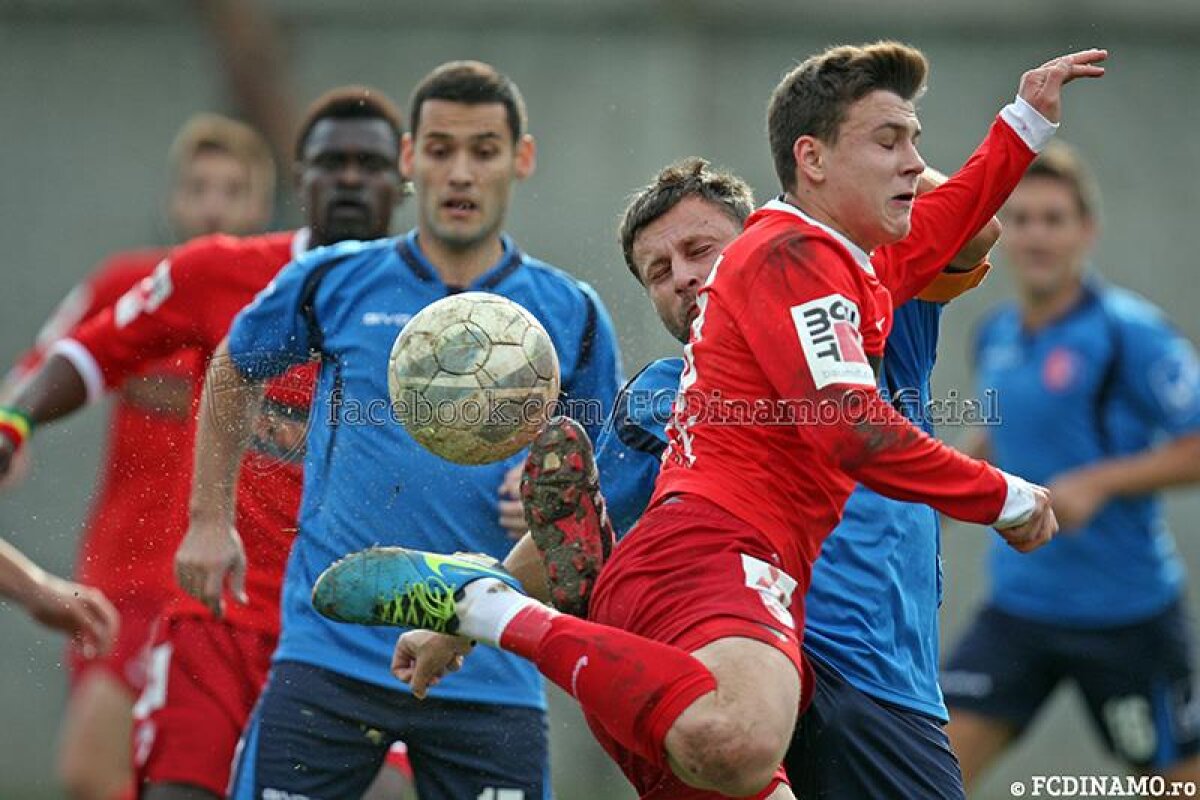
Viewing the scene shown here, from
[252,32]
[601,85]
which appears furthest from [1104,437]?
[252,32]

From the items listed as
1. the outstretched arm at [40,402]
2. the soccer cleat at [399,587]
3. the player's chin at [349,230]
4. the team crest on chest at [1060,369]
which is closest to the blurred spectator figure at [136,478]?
the outstretched arm at [40,402]

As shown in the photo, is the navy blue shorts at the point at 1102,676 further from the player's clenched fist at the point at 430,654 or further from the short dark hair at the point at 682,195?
the player's clenched fist at the point at 430,654

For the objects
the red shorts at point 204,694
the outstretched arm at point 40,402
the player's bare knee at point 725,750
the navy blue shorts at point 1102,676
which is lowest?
the navy blue shorts at point 1102,676

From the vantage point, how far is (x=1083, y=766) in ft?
36.9

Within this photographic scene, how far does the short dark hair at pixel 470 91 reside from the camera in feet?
18.7

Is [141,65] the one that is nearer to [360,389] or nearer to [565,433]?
[360,389]

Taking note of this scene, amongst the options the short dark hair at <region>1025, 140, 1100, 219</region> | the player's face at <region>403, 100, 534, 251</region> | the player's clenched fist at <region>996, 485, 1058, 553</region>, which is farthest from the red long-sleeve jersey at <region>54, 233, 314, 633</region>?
the short dark hair at <region>1025, 140, 1100, 219</region>

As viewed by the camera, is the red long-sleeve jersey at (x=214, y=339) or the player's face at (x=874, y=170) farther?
the red long-sleeve jersey at (x=214, y=339)

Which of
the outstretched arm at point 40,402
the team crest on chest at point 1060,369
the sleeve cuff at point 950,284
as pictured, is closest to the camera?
the sleeve cuff at point 950,284

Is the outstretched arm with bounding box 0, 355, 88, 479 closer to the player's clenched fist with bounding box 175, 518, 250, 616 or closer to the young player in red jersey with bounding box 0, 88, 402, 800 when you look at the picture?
the young player in red jersey with bounding box 0, 88, 402, 800

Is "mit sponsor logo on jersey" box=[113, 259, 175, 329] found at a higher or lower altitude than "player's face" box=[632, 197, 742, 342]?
lower

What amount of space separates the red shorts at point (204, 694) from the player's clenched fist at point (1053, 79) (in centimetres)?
291

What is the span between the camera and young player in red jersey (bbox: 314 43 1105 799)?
396 centimetres

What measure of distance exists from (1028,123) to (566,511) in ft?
5.01
